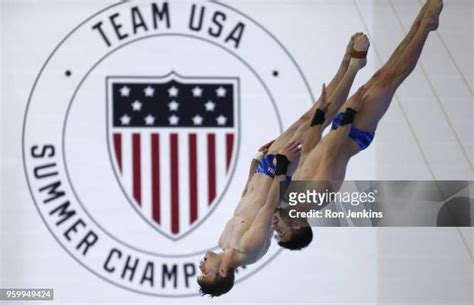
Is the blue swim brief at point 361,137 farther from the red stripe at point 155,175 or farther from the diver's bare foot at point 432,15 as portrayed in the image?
the red stripe at point 155,175

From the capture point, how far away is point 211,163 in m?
6.74

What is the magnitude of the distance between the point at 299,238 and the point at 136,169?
25.4 inches

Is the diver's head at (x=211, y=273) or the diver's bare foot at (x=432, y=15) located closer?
the diver's head at (x=211, y=273)

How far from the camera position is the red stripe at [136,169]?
6.71m

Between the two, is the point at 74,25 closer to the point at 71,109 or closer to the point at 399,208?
the point at 71,109

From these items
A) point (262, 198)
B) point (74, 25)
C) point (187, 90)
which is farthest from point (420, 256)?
point (74, 25)

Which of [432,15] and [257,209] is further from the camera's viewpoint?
[432,15]

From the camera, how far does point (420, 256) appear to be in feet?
22.2

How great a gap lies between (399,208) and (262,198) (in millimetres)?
505

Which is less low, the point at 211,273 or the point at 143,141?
the point at 143,141

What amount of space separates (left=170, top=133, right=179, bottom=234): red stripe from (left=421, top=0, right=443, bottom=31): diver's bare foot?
101cm
